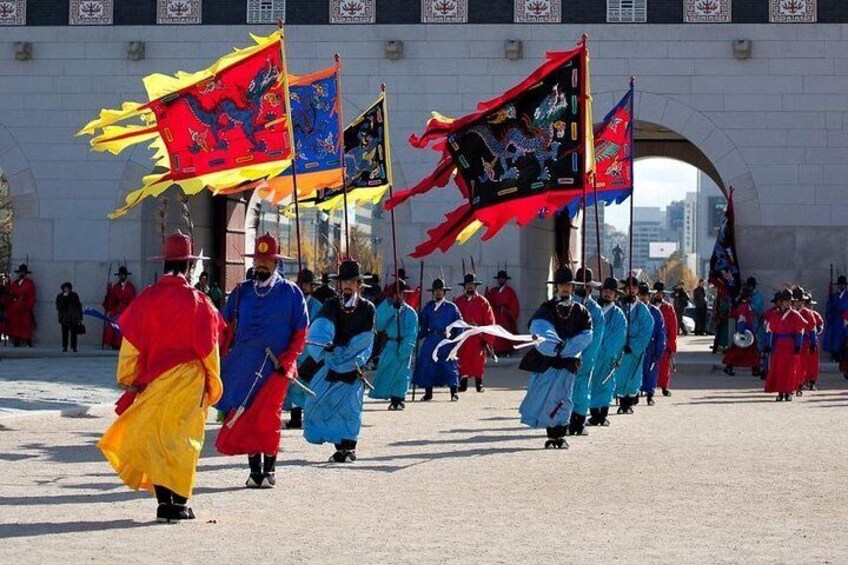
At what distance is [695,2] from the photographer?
1144 inches

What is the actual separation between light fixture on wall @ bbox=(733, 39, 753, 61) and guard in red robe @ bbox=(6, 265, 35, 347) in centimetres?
1292

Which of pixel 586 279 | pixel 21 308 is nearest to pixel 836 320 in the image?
pixel 586 279

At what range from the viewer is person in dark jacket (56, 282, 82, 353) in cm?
2905

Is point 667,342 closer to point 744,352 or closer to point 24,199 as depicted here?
point 744,352

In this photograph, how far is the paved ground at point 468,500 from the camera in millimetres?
8914

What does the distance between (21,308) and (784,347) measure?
1407 cm

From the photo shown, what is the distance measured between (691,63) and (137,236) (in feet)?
33.3

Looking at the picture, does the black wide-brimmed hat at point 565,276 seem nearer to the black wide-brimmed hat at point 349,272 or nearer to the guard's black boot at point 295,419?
the black wide-brimmed hat at point 349,272

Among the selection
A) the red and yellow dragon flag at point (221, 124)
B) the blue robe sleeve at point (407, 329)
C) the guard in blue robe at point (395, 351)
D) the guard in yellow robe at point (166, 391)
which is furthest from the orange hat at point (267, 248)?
the blue robe sleeve at point (407, 329)

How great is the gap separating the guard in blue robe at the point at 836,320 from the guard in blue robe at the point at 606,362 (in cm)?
1021

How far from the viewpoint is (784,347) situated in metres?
22.2

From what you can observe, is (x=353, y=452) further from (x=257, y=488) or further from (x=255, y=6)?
(x=255, y=6)

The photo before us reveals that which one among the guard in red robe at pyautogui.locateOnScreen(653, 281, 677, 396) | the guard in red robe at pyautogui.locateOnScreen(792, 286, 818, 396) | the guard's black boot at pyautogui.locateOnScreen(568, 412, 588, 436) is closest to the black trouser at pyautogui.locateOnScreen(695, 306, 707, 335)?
the guard in red robe at pyautogui.locateOnScreen(792, 286, 818, 396)

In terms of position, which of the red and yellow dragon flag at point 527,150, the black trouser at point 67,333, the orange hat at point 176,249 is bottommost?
the black trouser at point 67,333
